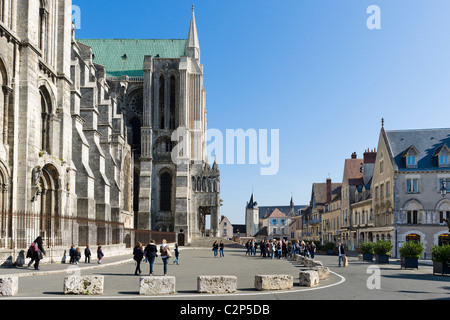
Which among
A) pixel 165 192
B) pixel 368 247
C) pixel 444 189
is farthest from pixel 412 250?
pixel 165 192

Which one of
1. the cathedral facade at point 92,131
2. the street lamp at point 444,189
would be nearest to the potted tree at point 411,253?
the street lamp at point 444,189

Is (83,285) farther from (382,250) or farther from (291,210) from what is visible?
(291,210)

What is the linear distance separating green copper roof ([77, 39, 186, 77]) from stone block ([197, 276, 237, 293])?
2006 inches

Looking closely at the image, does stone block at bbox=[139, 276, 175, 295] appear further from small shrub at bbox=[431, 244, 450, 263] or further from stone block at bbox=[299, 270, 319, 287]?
small shrub at bbox=[431, 244, 450, 263]

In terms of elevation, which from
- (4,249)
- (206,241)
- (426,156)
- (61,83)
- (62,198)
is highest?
(61,83)

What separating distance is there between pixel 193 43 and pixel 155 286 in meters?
51.8

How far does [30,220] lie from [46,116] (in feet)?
23.4

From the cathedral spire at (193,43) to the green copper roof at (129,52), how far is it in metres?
3.23

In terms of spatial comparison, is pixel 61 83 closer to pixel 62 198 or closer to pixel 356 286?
pixel 62 198

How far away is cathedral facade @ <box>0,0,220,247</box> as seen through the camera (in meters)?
21.4

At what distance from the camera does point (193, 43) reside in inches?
2377

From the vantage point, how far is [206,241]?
54.0 m

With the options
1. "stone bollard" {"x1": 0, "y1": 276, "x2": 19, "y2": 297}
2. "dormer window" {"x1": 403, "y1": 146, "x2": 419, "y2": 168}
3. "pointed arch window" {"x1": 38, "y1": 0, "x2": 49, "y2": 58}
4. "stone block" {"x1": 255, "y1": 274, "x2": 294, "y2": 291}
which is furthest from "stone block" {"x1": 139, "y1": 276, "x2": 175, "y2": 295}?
"dormer window" {"x1": 403, "y1": 146, "x2": 419, "y2": 168}
